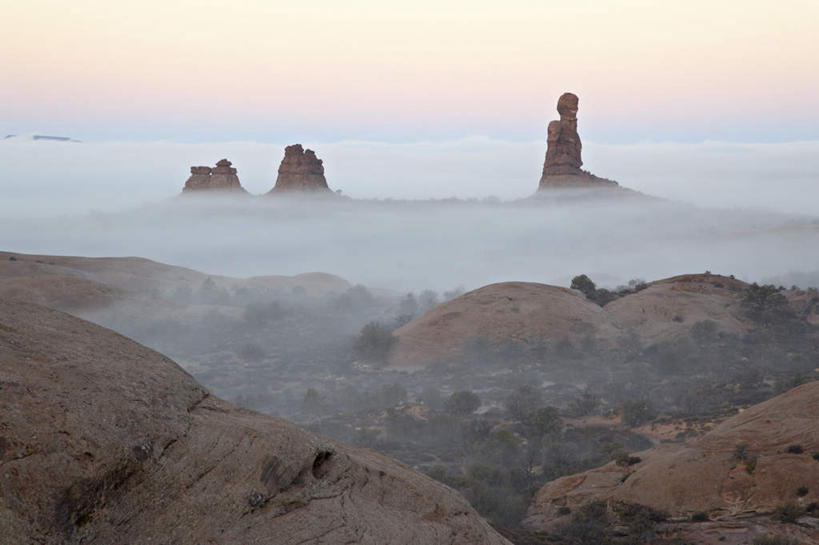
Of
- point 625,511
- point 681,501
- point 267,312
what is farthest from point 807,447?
point 267,312

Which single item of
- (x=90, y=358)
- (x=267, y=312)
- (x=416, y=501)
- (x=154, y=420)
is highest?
(x=90, y=358)

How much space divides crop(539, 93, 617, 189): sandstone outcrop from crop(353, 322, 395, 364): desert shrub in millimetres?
86606

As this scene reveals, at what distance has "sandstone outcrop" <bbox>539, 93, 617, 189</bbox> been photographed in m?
129

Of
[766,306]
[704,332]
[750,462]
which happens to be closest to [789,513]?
[750,462]

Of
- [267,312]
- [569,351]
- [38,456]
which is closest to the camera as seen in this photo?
[38,456]

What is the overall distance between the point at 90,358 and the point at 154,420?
1.41 metres

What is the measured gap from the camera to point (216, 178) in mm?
156625

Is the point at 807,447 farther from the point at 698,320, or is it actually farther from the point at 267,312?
the point at 267,312

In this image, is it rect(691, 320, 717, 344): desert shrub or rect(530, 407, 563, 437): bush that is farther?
rect(691, 320, 717, 344): desert shrub

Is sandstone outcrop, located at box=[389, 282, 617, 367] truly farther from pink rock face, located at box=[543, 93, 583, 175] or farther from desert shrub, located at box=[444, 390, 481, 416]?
pink rock face, located at box=[543, 93, 583, 175]

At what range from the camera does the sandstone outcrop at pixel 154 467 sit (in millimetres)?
6363

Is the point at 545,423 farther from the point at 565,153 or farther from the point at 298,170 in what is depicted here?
the point at 298,170

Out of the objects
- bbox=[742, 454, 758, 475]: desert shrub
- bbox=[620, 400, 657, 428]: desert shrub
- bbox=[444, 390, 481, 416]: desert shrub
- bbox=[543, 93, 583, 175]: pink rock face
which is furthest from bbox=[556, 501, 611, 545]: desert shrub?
bbox=[543, 93, 583, 175]: pink rock face

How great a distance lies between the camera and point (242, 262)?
534 ft
